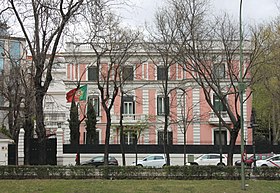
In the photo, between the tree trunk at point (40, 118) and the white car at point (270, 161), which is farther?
the white car at point (270, 161)

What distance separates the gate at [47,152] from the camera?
32.8 metres

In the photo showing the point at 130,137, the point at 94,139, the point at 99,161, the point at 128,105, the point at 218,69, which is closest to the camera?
the point at 218,69

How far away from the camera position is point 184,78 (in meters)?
56.4

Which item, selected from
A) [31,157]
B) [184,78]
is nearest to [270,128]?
[184,78]

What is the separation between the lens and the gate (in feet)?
108

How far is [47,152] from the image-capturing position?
34.7 metres

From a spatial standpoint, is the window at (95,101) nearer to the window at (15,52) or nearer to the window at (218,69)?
the window at (15,52)

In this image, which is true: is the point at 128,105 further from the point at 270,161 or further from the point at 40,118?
the point at 40,118

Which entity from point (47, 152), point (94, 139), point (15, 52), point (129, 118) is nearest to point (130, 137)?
point (129, 118)

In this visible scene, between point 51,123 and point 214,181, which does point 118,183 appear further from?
point 51,123

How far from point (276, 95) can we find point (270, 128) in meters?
20.3

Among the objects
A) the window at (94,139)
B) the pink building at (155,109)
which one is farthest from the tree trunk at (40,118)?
the pink building at (155,109)

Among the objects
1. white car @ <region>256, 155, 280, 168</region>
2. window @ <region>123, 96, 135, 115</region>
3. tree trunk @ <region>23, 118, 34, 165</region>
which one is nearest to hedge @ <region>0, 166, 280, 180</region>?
tree trunk @ <region>23, 118, 34, 165</region>

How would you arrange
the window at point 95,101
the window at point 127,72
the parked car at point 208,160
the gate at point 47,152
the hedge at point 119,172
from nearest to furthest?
the hedge at point 119,172, the gate at point 47,152, the window at point 127,72, the parked car at point 208,160, the window at point 95,101
